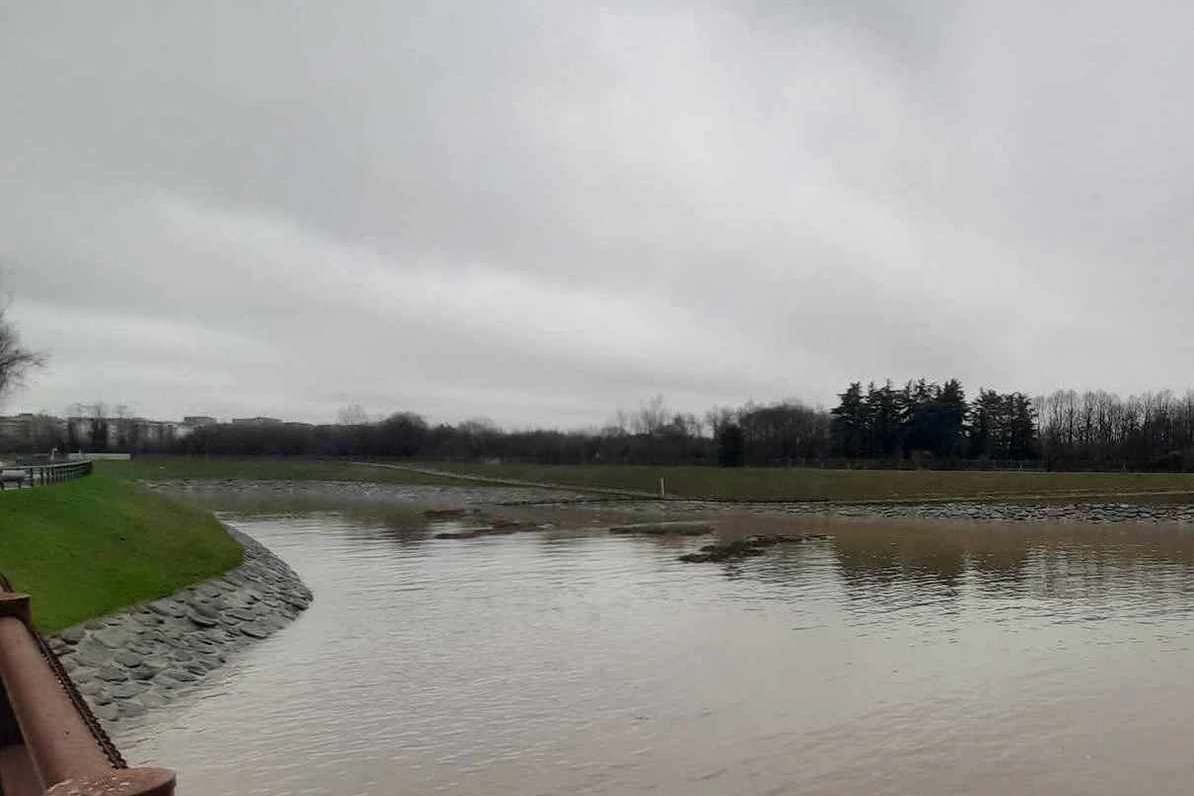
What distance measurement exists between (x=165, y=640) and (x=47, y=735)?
46.7 ft

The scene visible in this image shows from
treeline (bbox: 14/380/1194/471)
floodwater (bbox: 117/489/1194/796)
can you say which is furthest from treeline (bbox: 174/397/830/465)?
floodwater (bbox: 117/489/1194/796)

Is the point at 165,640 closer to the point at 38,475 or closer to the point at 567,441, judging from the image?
the point at 38,475

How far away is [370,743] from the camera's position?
1223cm

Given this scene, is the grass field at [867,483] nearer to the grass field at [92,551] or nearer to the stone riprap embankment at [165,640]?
the grass field at [92,551]

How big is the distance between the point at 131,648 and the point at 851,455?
4248 inches

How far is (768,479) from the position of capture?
80.5m

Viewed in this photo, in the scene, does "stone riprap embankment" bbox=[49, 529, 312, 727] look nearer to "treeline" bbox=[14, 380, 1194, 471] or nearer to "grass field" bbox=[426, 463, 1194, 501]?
"grass field" bbox=[426, 463, 1194, 501]

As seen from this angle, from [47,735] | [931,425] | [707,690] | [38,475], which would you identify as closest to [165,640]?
[707,690]

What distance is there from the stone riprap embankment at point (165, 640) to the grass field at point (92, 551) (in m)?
0.43

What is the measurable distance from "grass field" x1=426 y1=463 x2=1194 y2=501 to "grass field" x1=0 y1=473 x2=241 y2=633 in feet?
180

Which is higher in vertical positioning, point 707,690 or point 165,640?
point 165,640

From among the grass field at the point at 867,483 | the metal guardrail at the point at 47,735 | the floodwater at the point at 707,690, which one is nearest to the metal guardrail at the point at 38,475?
the floodwater at the point at 707,690

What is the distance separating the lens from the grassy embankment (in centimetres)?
6531

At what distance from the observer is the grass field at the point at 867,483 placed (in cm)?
6519
